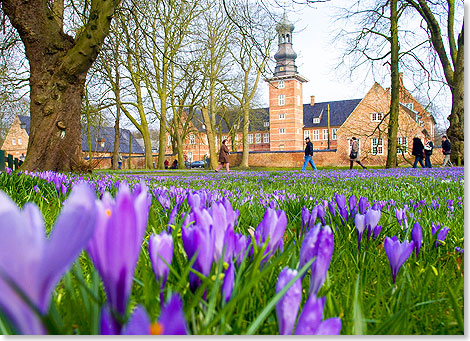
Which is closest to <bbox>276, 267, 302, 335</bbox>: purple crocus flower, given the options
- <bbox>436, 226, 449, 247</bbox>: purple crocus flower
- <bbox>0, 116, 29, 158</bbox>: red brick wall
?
<bbox>436, 226, 449, 247</bbox>: purple crocus flower

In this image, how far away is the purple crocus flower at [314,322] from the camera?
15.3 inches

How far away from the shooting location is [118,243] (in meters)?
0.31

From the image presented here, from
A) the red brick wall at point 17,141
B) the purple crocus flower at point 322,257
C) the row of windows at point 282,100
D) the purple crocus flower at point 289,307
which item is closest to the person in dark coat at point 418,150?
the purple crocus flower at point 322,257

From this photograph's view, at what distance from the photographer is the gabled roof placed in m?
65.5

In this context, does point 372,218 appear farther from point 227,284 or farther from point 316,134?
point 316,134

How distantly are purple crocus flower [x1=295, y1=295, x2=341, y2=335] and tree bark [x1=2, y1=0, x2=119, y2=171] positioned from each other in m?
8.16

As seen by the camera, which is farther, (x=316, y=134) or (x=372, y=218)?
(x=316, y=134)

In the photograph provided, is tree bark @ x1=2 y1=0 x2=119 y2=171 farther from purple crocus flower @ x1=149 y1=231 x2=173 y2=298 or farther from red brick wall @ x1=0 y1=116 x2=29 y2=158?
red brick wall @ x1=0 y1=116 x2=29 y2=158

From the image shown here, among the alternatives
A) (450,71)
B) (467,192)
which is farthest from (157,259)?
(450,71)

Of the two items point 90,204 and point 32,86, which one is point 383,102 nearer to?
point 32,86

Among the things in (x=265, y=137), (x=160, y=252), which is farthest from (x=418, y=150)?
(x=265, y=137)

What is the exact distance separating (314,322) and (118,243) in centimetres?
23

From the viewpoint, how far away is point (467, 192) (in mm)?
1250

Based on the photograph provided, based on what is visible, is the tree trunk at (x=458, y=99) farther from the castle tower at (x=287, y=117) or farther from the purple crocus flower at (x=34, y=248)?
the castle tower at (x=287, y=117)
